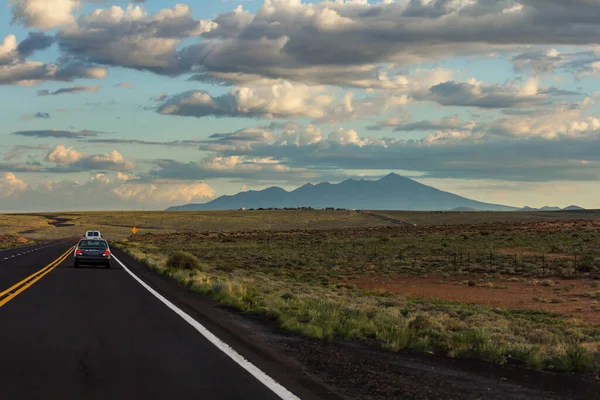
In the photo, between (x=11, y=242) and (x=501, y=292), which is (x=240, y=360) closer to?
(x=501, y=292)

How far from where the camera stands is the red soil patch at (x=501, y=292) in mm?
26719

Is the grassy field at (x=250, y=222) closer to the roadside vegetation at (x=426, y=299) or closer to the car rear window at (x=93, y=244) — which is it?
the roadside vegetation at (x=426, y=299)

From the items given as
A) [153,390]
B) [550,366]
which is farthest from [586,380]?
[153,390]

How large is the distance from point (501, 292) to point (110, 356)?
2494cm

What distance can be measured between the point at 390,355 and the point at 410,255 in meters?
47.2

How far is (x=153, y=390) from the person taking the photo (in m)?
8.09

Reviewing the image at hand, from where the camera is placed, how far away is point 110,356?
34.1 ft

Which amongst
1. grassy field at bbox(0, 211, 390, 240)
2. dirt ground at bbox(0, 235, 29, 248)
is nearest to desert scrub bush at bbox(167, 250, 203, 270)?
dirt ground at bbox(0, 235, 29, 248)

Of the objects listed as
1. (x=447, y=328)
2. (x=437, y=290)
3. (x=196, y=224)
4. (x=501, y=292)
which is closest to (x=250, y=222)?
(x=196, y=224)

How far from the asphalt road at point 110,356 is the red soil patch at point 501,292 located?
1434 centimetres

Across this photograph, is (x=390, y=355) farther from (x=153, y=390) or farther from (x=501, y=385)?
(x=153, y=390)

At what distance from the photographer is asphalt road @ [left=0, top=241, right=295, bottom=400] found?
8.07 meters

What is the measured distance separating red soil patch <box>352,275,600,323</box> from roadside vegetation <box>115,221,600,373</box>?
0.79 ft

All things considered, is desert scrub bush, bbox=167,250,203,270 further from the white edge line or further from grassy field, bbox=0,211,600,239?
grassy field, bbox=0,211,600,239
